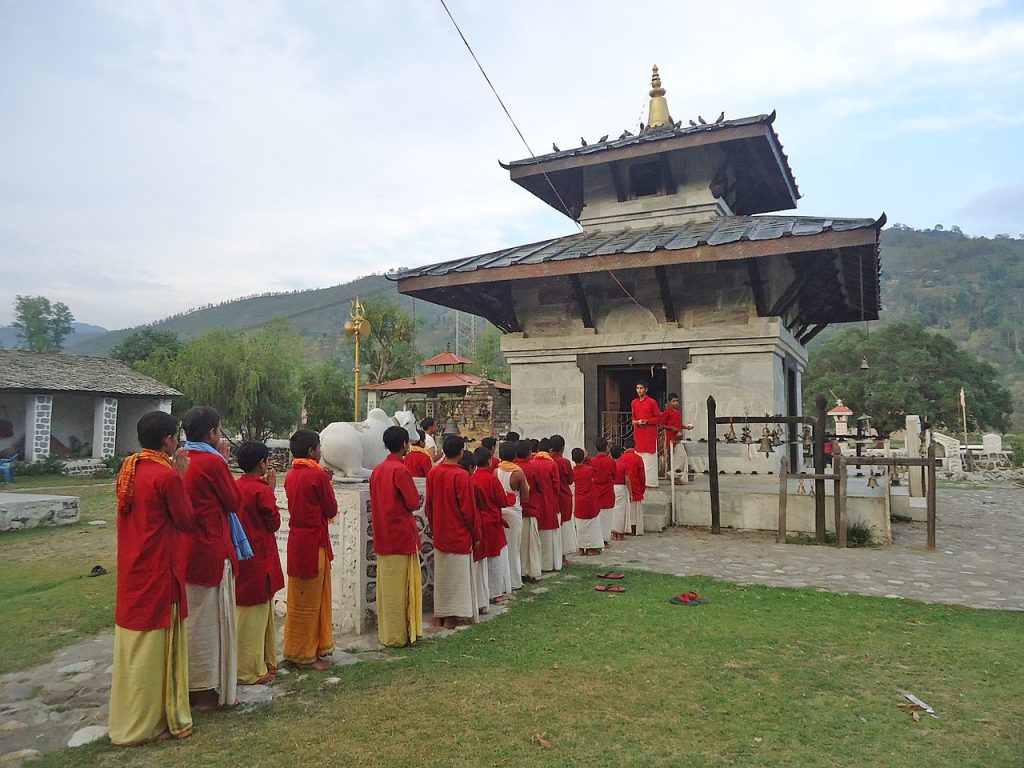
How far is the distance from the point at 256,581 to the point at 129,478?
1231 millimetres

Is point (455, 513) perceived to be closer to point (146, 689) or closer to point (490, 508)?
point (490, 508)

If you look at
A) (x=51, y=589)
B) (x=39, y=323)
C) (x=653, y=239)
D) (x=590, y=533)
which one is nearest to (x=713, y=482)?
(x=590, y=533)

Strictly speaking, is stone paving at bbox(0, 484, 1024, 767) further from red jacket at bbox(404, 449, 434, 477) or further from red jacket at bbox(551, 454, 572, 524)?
red jacket at bbox(404, 449, 434, 477)

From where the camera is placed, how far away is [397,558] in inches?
209

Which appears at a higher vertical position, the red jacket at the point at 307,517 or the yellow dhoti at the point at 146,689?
the red jacket at the point at 307,517

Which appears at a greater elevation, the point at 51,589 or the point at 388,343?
the point at 388,343

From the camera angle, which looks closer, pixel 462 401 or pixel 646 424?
pixel 646 424

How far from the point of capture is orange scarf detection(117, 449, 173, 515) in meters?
3.65

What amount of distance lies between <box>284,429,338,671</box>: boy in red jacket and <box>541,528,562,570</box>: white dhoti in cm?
342

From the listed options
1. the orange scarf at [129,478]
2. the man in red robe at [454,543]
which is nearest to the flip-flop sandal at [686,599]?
the man in red robe at [454,543]

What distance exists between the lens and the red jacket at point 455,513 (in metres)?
5.74

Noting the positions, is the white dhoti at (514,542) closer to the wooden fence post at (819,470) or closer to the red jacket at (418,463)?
the red jacket at (418,463)

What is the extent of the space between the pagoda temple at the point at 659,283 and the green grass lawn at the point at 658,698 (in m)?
6.39

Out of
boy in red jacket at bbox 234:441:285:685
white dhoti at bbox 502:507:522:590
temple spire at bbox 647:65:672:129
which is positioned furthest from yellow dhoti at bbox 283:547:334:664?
temple spire at bbox 647:65:672:129
